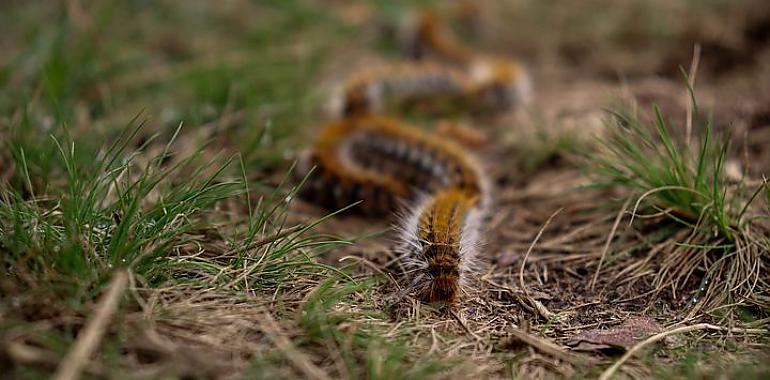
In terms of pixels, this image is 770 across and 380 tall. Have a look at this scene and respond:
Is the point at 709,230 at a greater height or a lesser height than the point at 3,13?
lesser

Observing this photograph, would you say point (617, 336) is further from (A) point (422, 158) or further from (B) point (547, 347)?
(A) point (422, 158)

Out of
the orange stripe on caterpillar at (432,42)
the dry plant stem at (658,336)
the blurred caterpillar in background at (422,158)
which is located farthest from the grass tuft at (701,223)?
the orange stripe on caterpillar at (432,42)

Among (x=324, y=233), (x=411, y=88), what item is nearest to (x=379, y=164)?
(x=324, y=233)

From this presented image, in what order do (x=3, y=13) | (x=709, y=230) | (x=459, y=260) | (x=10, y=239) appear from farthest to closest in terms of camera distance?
1. (x=3, y=13)
2. (x=709, y=230)
3. (x=459, y=260)
4. (x=10, y=239)

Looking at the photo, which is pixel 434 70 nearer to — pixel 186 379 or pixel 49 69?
pixel 49 69

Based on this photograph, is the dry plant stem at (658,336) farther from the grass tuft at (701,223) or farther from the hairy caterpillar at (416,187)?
the hairy caterpillar at (416,187)

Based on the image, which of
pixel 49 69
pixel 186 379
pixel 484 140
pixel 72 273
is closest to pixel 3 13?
pixel 49 69

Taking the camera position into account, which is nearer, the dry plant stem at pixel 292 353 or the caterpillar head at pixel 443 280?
the dry plant stem at pixel 292 353
